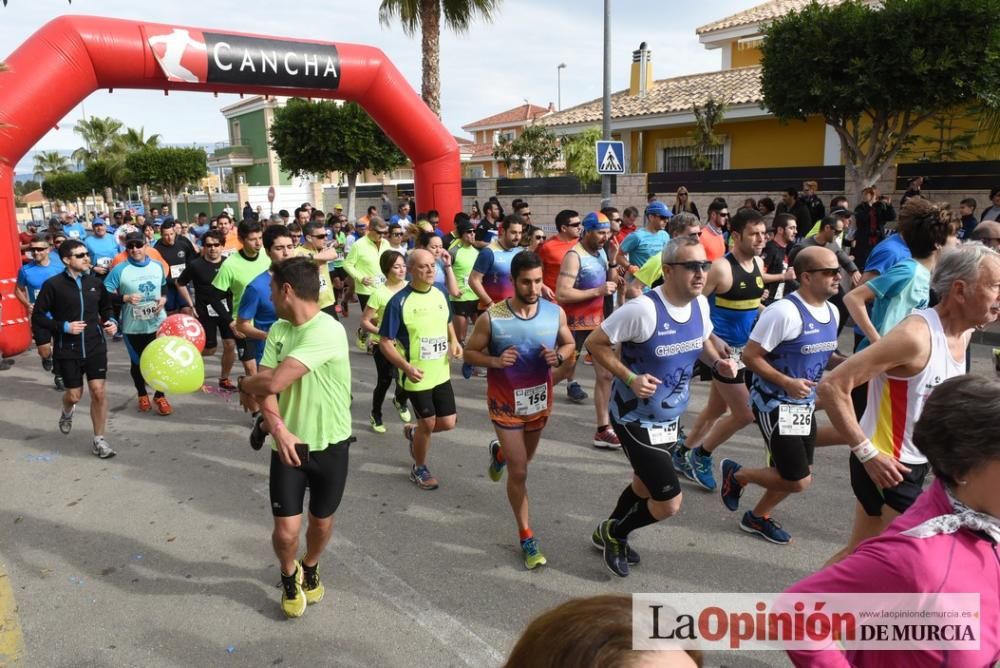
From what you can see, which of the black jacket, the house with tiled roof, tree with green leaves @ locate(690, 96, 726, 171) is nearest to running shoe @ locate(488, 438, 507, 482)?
the black jacket

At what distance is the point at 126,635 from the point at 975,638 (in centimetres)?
354

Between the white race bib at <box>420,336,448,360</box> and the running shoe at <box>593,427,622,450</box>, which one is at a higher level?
the white race bib at <box>420,336,448,360</box>

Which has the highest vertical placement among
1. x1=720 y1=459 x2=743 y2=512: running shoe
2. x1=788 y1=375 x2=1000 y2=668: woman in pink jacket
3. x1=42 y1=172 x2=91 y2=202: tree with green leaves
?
x1=42 y1=172 x2=91 y2=202: tree with green leaves

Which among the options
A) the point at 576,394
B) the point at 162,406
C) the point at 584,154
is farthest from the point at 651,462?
the point at 584,154

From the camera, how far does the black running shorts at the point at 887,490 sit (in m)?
2.79

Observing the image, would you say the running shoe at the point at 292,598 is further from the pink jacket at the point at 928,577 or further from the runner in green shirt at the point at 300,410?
the pink jacket at the point at 928,577

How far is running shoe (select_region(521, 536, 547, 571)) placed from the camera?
13.0ft

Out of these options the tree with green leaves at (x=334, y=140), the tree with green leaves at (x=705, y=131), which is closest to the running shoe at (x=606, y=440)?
the tree with green leaves at (x=705, y=131)

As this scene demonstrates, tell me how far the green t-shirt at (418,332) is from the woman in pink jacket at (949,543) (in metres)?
3.66

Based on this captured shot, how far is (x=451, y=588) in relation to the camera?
380cm

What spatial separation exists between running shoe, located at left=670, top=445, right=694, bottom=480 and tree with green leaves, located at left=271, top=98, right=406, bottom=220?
2364cm

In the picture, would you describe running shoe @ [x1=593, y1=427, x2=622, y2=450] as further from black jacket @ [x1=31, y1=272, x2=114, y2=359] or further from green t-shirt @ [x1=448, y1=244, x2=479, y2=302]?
black jacket @ [x1=31, y1=272, x2=114, y2=359]

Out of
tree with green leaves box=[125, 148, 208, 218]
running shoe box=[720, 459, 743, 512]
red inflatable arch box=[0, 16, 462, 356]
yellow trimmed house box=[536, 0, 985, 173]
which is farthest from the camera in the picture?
tree with green leaves box=[125, 148, 208, 218]

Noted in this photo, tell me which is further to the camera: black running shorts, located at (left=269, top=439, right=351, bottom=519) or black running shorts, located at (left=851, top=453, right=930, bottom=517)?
black running shorts, located at (left=269, top=439, right=351, bottom=519)
